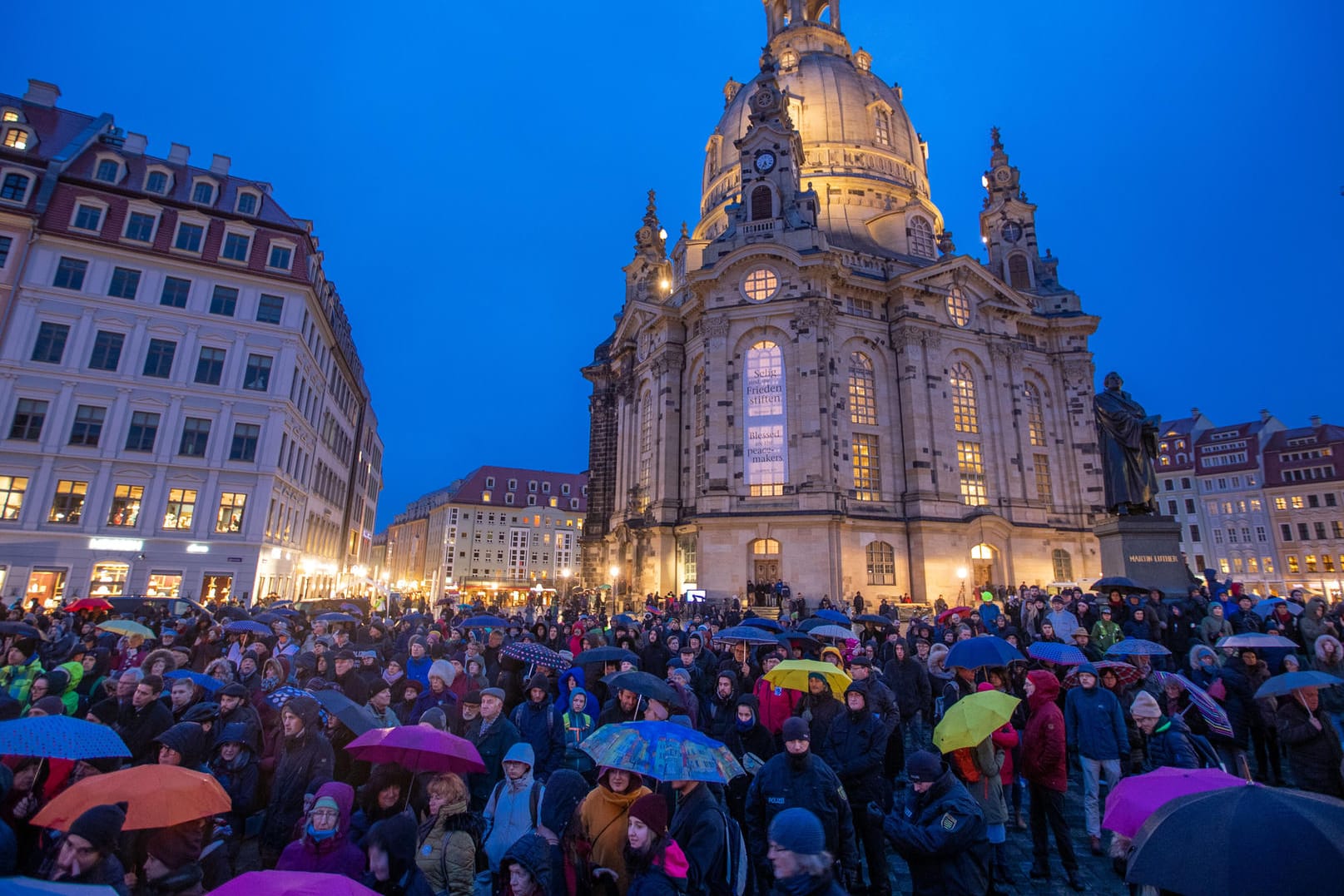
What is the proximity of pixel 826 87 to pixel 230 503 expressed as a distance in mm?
48457

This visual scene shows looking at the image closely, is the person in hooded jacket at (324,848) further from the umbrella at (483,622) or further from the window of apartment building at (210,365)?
the window of apartment building at (210,365)

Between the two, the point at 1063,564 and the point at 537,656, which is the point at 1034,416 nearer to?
the point at 1063,564

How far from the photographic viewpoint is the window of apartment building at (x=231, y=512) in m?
29.8

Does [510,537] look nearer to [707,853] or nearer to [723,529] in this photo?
[723,529]

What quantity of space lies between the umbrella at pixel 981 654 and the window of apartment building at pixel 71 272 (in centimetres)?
3804

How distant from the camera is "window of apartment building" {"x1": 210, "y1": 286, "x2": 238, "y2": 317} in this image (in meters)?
31.1

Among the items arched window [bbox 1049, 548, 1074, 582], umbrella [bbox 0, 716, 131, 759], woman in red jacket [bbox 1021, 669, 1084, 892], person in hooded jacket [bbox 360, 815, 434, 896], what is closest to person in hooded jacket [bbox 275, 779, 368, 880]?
person in hooded jacket [bbox 360, 815, 434, 896]

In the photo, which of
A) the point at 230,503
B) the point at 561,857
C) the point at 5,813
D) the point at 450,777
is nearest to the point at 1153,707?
the point at 561,857

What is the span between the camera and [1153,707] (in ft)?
21.3

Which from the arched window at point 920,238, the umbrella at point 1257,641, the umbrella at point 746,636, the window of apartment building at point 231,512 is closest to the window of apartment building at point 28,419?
the window of apartment building at point 231,512

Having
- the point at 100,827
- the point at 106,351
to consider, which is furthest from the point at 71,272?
the point at 100,827

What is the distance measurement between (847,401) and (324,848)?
115 ft

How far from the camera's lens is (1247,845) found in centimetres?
275

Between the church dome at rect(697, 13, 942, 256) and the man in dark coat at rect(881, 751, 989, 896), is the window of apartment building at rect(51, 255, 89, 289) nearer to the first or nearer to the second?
the church dome at rect(697, 13, 942, 256)
